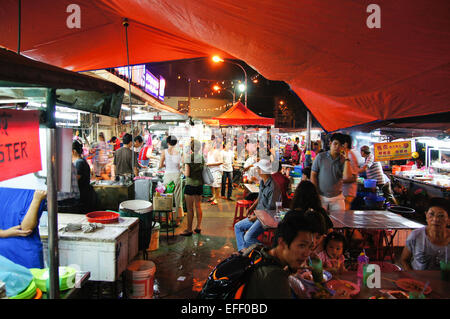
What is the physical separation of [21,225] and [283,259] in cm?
260

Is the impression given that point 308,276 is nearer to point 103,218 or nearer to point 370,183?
point 103,218

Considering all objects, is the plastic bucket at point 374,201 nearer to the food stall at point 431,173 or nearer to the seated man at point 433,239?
the food stall at point 431,173

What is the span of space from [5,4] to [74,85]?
2.78 m

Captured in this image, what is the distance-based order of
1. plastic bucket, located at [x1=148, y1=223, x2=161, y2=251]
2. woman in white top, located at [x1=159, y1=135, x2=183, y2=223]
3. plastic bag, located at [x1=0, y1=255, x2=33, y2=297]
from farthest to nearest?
1. woman in white top, located at [x1=159, y1=135, x2=183, y2=223]
2. plastic bucket, located at [x1=148, y1=223, x2=161, y2=251]
3. plastic bag, located at [x1=0, y1=255, x2=33, y2=297]

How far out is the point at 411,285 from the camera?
253 cm

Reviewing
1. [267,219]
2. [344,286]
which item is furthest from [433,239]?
[267,219]

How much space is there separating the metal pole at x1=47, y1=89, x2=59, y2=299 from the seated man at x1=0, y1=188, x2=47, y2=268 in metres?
0.82

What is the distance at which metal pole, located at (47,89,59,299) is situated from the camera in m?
1.99

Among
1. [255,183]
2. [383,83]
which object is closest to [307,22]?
[383,83]

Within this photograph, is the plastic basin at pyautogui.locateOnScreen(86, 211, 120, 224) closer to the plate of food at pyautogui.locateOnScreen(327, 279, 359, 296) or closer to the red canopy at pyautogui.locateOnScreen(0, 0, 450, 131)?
the red canopy at pyautogui.locateOnScreen(0, 0, 450, 131)

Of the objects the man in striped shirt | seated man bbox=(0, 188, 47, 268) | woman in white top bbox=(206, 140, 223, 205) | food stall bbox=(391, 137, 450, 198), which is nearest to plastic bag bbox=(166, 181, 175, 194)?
woman in white top bbox=(206, 140, 223, 205)

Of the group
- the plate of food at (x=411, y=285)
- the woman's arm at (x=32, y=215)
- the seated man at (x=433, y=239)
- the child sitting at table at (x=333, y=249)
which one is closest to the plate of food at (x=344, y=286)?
the plate of food at (x=411, y=285)

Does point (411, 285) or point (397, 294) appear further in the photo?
point (411, 285)

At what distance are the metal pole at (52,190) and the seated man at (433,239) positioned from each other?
12.7ft
